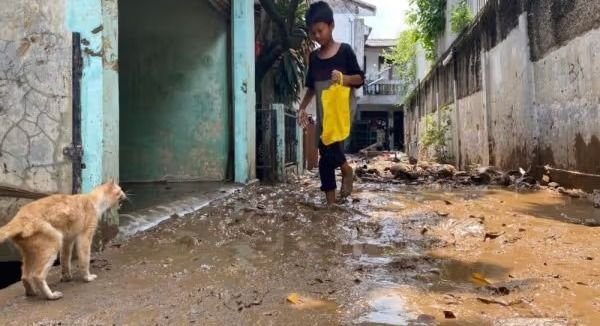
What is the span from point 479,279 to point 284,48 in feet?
25.9

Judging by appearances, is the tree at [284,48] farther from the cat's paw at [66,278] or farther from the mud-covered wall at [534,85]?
the cat's paw at [66,278]

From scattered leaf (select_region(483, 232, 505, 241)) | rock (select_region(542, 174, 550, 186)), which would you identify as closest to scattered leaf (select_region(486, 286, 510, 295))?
scattered leaf (select_region(483, 232, 505, 241))

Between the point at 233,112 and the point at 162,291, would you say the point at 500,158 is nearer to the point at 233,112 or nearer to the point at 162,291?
the point at 233,112

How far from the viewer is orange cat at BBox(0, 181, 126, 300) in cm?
256

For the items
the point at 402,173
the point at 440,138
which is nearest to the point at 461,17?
the point at 440,138

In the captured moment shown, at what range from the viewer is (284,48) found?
1005cm

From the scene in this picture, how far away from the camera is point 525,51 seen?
7500 mm

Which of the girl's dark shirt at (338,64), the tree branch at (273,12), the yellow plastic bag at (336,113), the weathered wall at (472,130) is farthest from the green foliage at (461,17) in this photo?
the yellow plastic bag at (336,113)

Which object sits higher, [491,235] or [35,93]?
[35,93]

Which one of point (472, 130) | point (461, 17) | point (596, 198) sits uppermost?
point (461, 17)

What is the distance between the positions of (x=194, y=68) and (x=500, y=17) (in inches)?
202

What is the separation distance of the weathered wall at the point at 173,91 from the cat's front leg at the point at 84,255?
5.50 meters

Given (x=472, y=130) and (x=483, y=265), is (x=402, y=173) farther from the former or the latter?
(x=483, y=265)

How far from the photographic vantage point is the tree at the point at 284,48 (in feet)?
32.2
